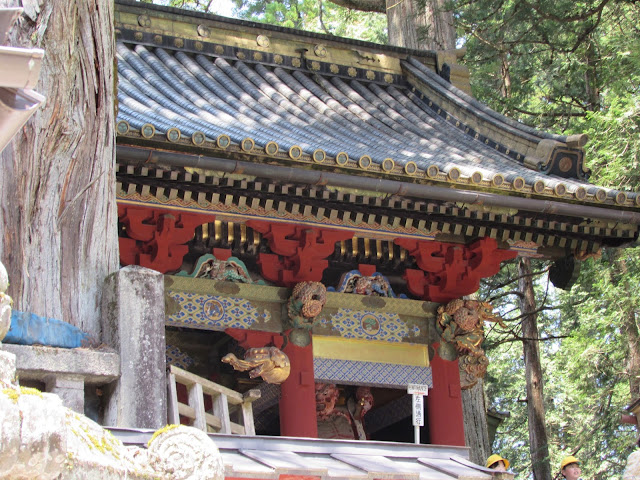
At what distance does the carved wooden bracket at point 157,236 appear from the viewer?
9.58 m

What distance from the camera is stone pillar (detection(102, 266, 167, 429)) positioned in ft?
15.0

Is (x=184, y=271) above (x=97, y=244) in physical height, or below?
above

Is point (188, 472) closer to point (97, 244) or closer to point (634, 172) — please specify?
point (97, 244)

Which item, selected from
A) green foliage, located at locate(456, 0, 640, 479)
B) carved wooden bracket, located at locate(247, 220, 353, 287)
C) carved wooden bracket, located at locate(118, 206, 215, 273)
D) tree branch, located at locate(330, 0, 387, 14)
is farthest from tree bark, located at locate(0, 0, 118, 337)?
tree branch, located at locate(330, 0, 387, 14)

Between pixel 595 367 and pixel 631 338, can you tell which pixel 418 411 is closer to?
pixel 631 338

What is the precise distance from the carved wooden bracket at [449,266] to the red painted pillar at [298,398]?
57.3 inches

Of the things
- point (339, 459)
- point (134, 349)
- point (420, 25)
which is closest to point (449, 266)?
point (339, 459)

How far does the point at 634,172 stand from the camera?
12.8 metres

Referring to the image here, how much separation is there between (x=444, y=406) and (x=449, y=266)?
134 centimetres

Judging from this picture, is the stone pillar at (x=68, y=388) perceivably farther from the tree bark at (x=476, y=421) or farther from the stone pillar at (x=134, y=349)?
the tree bark at (x=476, y=421)

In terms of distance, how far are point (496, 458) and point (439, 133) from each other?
4842 millimetres

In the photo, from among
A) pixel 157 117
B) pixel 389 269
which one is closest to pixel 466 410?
pixel 389 269

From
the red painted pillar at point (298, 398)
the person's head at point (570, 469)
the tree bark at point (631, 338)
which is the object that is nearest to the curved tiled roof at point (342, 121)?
the red painted pillar at point (298, 398)

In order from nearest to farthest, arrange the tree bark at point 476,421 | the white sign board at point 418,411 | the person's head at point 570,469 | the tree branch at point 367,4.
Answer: the white sign board at point 418,411 → the person's head at point 570,469 → the tree bark at point 476,421 → the tree branch at point 367,4
